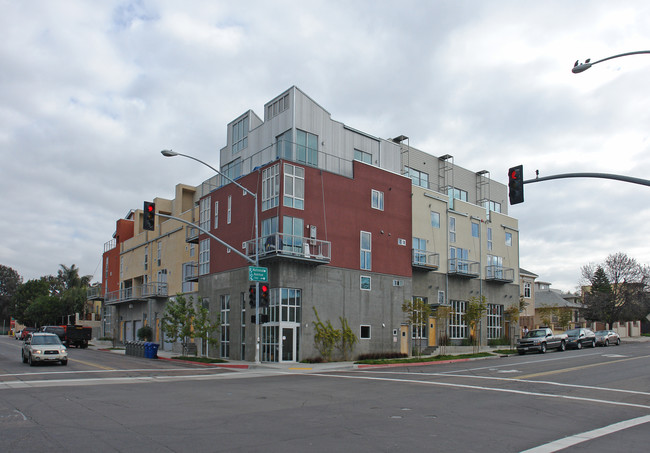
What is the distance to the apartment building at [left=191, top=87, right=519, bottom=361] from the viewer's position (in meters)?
32.2

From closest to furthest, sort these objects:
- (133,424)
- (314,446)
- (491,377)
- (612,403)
A: (314,446)
(133,424)
(612,403)
(491,377)

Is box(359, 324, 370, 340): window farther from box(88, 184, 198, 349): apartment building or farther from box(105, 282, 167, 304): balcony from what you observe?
box(105, 282, 167, 304): balcony

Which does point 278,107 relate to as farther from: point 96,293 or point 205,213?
point 96,293

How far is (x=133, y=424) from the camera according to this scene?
10.9m

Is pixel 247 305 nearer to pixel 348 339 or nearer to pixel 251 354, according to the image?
pixel 251 354

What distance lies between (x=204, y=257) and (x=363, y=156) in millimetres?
14303

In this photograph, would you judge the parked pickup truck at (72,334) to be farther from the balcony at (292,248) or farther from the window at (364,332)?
the window at (364,332)

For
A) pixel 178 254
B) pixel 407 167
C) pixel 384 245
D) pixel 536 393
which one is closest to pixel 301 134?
pixel 384 245

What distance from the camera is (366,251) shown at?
119ft

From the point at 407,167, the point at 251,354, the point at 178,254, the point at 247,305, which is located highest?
the point at 407,167

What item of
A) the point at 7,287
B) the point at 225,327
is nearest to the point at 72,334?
the point at 225,327

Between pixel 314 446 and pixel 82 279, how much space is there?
107668 millimetres

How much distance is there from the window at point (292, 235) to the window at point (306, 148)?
14.1 feet

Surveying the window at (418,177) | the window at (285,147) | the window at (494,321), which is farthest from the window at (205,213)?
the window at (494,321)
